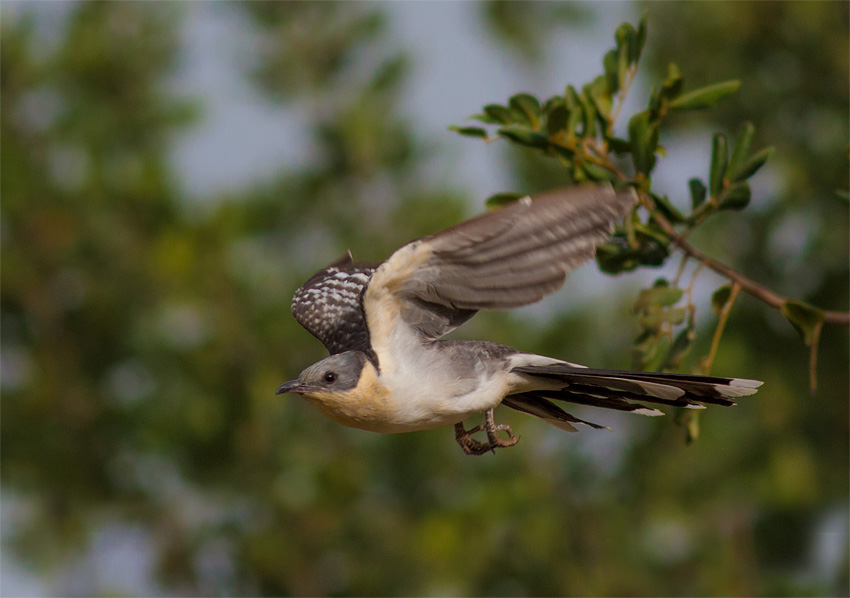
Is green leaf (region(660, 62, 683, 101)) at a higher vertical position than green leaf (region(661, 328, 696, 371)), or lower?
higher

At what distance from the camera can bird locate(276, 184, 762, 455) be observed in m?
3.15

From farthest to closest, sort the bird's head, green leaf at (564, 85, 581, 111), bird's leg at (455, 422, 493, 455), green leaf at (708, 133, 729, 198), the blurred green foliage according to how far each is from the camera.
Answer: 1. the blurred green foliage
2. green leaf at (564, 85, 581, 111)
3. green leaf at (708, 133, 729, 198)
4. bird's leg at (455, 422, 493, 455)
5. the bird's head

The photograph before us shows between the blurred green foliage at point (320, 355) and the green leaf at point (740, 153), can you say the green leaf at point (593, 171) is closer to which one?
the green leaf at point (740, 153)

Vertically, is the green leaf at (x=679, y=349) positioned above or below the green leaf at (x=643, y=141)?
below

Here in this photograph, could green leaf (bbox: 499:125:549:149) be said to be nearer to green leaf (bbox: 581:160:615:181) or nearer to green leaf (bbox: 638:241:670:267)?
green leaf (bbox: 581:160:615:181)

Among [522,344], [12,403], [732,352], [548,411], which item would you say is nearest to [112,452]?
[12,403]

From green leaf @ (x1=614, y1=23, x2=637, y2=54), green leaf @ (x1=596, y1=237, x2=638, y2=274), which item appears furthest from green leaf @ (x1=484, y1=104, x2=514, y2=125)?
green leaf @ (x1=596, y1=237, x2=638, y2=274)

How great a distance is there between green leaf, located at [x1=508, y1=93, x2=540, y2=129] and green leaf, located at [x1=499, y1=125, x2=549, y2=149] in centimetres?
6

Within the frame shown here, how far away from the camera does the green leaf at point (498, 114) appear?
4.03m

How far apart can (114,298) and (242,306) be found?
2.11 metres

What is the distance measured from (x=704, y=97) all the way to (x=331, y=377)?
172 cm

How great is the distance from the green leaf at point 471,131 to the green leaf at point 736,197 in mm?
915

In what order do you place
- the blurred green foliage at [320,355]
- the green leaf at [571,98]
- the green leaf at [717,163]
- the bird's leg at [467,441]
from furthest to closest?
1. the blurred green foliage at [320,355]
2. the green leaf at [571,98]
3. the green leaf at [717,163]
4. the bird's leg at [467,441]

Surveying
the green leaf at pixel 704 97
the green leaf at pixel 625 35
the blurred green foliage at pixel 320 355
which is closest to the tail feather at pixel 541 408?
the green leaf at pixel 704 97
